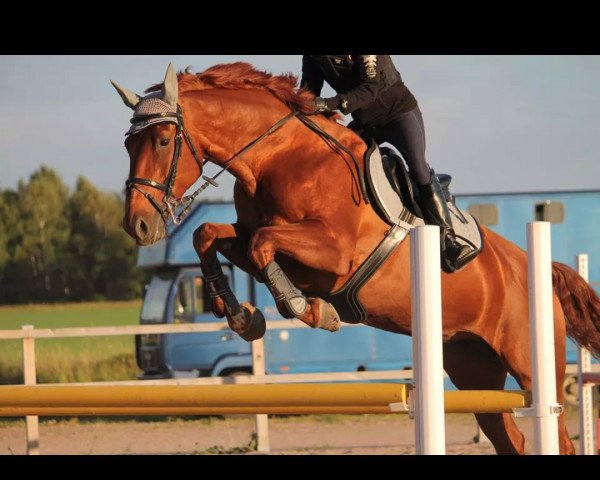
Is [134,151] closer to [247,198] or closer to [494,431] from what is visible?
[247,198]

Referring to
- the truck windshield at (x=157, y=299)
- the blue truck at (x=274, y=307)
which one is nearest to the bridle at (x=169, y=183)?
the blue truck at (x=274, y=307)

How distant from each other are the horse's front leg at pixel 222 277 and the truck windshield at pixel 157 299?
763 centimetres

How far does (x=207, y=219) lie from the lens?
41.4 feet

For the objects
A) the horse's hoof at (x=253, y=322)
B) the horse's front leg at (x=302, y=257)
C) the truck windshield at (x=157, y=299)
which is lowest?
the truck windshield at (x=157, y=299)

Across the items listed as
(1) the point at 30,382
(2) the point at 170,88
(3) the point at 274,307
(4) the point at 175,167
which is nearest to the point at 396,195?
(4) the point at 175,167

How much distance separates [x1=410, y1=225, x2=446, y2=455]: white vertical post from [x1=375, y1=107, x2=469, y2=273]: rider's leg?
1.79 metres

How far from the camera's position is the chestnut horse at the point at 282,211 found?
4832 mm

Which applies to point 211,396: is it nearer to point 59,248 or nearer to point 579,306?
point 579,306

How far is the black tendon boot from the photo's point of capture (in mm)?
5340

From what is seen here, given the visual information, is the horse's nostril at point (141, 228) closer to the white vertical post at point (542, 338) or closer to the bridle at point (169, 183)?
the bridle at point (169, 183)

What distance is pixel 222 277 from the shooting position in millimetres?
5180

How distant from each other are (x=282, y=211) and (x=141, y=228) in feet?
2.26
